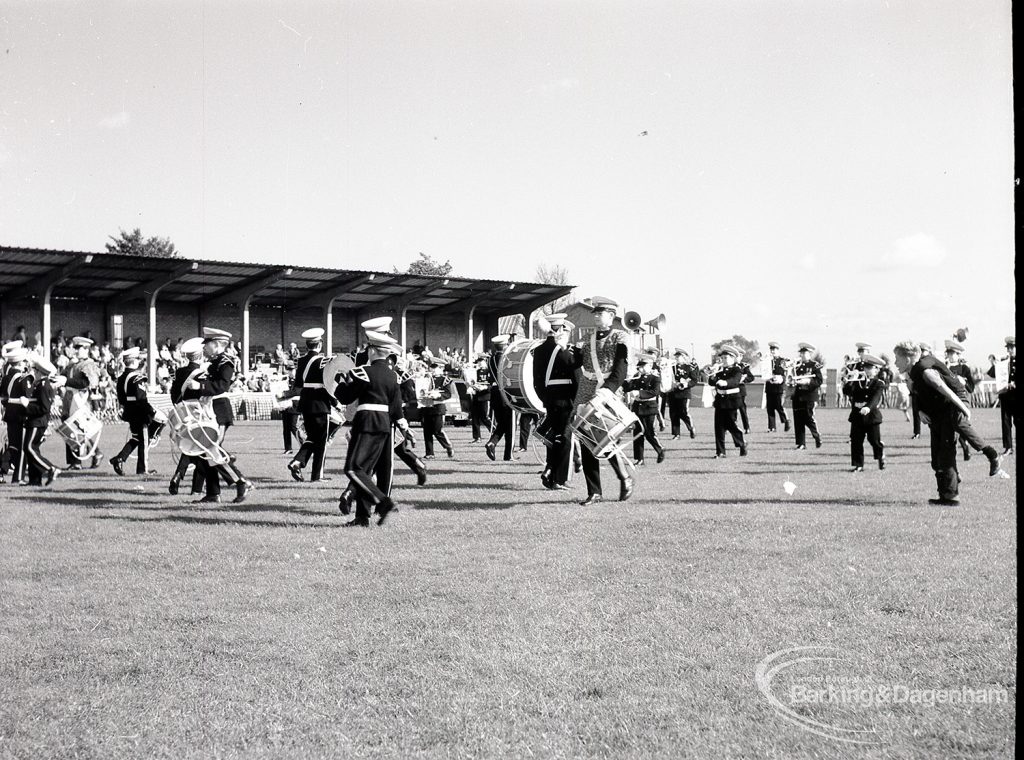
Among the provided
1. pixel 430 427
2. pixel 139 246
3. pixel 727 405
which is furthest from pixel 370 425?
pixel 139 246

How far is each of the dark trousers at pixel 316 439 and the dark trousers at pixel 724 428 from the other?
722cm

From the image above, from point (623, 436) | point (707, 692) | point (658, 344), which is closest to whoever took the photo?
point (707, 692)

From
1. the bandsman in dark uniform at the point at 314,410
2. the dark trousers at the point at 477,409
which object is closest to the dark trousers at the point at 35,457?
the bandsman in dark uniform at the point at 314,410

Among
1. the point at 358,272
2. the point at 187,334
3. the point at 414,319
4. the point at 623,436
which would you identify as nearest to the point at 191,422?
the point at 623,436

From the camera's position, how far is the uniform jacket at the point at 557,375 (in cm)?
1197

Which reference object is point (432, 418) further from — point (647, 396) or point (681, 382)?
point (681, 382)

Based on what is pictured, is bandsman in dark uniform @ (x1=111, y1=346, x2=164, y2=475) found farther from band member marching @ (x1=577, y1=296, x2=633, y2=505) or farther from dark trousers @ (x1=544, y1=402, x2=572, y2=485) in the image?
band member marching @ (x1=577, y1=296, x2=633, y2=505)

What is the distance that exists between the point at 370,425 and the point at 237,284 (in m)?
32.3

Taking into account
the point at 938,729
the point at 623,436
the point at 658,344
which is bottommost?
the point at 938,729

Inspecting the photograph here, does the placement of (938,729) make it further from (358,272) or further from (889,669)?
(358,272)

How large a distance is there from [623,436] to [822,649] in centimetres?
621

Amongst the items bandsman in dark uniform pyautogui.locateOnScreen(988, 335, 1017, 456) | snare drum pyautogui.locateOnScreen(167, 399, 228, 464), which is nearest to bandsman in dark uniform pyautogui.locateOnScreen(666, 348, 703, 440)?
bandsman in dark uniform pyautogui.locateOnScreen(988, 335, 1017, 456)

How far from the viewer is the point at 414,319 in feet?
166

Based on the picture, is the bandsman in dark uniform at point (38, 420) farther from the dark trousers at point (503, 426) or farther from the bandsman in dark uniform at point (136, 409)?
the dark trousers at point (503, 426)
